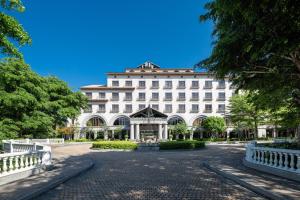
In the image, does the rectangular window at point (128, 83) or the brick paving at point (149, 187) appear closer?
the brick paving at point (149, 187)

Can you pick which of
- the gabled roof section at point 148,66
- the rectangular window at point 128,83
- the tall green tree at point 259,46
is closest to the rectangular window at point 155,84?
the rectangular window at point 128,83

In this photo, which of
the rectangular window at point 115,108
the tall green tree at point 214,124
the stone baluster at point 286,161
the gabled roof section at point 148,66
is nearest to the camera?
the stone baluster at point 286,161

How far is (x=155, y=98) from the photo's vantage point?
6256 centimetres

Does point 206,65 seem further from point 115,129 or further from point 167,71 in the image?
point 167,71

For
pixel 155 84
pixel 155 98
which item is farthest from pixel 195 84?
pixel 155 98

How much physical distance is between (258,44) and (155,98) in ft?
174

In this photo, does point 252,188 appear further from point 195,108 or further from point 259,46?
point 195,108

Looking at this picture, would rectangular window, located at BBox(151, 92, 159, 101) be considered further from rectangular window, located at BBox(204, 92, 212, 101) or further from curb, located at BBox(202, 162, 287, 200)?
curb, located at BBox(202, 162, 287, 200)

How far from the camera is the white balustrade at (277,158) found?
10086mm

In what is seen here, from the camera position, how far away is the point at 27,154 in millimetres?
11562

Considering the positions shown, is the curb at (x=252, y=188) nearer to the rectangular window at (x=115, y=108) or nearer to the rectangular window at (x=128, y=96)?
the rectangular window at (x=115, y=108)

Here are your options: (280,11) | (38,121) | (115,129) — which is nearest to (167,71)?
(115,129)

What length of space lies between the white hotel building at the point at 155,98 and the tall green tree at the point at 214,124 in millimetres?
3774

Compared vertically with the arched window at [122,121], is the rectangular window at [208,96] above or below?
above
